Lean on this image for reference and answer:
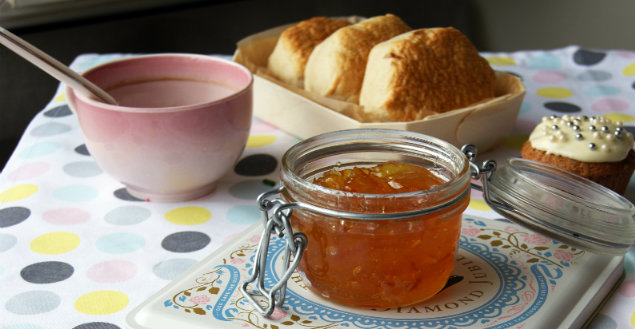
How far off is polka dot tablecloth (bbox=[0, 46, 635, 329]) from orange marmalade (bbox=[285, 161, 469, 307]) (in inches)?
7.9

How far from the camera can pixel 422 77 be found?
1087mm

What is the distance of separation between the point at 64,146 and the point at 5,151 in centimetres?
98

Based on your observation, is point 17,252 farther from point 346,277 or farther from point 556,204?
point 556,204

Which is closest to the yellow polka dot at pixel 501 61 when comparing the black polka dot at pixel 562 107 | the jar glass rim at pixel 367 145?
the black polka dot at pixel 562 107

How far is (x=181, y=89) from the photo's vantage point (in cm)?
108

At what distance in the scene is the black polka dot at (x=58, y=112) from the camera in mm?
1276

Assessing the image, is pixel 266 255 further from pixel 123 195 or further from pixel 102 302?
→ pixel 123 195

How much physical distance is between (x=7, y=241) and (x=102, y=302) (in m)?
0.21

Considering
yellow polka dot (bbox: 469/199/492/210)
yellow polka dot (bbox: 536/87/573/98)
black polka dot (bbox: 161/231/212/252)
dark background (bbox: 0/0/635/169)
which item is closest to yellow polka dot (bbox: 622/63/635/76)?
yellow polka dot (bbox: 536/87/573/98)

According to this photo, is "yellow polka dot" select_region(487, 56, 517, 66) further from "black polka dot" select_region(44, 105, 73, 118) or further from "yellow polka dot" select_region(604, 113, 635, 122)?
"black polka dot" select_region(44, 105, 73, 118)

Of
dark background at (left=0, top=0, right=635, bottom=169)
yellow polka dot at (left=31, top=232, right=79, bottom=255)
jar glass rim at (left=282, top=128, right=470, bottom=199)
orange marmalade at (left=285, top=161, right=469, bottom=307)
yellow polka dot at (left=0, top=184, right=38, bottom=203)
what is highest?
jar glass rim at (left=282, top=128, right=470, bottom=199)

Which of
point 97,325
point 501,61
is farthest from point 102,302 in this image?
point 501,61

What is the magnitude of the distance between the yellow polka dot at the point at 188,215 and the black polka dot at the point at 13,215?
19 cm

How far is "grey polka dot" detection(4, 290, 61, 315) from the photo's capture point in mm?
714
